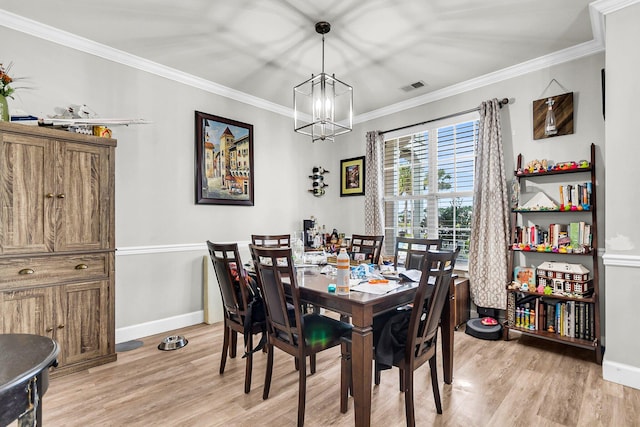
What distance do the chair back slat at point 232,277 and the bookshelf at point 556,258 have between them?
2545 millimetres

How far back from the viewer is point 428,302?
6.03 feet

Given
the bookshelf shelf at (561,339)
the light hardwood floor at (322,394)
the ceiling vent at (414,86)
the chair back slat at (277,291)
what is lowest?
the light hardwood floor at (322,394)

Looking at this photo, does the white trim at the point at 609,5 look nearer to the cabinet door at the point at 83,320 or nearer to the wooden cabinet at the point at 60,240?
the wooden cabinet at the point at 60,240

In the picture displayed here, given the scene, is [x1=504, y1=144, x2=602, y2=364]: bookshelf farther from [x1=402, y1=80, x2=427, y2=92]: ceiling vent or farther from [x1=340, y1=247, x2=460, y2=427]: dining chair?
[x1=340, y1=247, x2=460, y2=427]: dining chair

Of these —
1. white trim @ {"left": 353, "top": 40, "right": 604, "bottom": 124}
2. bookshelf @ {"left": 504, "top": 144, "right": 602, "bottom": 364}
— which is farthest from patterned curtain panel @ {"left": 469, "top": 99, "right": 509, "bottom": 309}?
white trim @ {"left": 353, "top": 40, "right": 604, "bottom": 124}

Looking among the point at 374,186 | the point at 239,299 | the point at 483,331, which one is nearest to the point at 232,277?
the point at 239,299

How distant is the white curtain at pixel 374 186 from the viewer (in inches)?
179

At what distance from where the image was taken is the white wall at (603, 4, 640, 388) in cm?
229

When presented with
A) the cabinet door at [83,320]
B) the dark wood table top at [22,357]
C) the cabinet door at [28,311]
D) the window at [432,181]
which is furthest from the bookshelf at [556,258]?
the cabinet door at [28,311]

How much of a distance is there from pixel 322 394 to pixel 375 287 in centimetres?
91

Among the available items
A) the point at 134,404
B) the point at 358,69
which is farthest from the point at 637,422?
the point at 358,69

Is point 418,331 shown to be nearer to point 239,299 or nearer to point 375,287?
point 375,287

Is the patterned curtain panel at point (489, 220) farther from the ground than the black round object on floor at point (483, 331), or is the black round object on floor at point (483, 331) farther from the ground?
the patterned curtain panel at point (489, 220)

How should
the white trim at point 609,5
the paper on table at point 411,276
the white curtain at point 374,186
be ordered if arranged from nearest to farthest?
the paper on table at point 411,276 < the white trim at point 609,5 < the white curtain at point 374,186
